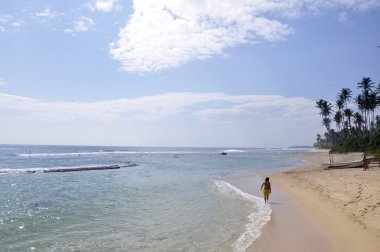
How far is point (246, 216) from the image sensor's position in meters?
15.8

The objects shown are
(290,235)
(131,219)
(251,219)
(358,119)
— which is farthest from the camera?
(358,119)

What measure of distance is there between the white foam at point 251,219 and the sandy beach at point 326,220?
28 cm

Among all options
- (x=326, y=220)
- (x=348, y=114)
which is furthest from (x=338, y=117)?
(x=326, y=220)

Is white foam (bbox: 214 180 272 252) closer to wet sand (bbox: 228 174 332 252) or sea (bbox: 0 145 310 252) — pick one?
sea (bbox: 0 145 310 252)

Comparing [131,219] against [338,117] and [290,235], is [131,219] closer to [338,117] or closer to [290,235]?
[290,235]

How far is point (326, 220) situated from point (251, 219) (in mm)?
2992

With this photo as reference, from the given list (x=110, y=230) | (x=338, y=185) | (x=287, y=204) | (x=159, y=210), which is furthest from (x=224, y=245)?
(x=338, y=185)

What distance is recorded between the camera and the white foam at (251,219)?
1142 centimetres

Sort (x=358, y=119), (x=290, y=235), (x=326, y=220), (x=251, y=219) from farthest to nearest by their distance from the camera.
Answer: (x=358, y=119) → (x=251, y=219) → (x=326, y=220) → (x=290, y=235)

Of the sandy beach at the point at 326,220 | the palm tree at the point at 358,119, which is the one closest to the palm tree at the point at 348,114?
the palm tree at the point at 358,119

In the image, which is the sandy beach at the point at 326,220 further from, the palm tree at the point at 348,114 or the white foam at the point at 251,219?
the palm tree at the point at 348,114

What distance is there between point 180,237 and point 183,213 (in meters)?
4.48

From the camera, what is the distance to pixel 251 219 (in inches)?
596

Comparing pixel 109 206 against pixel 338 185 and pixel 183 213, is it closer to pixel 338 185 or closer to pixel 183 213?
pixel 183 213
